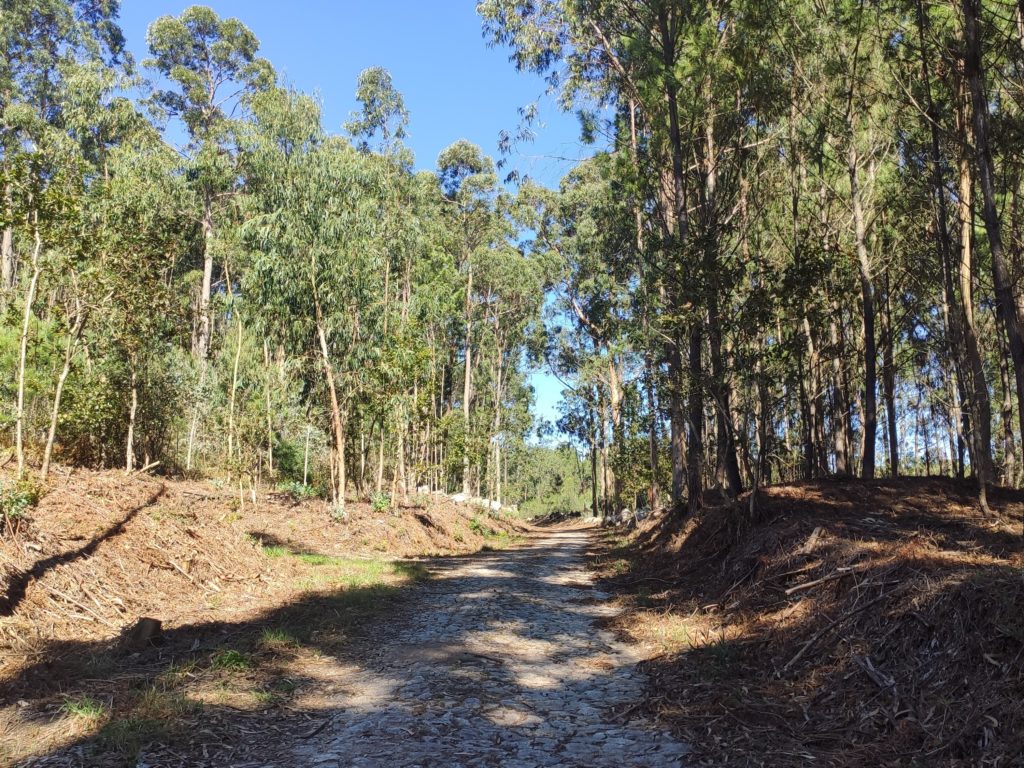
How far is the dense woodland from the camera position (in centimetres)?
1112

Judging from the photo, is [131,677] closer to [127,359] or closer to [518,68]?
[127,359]

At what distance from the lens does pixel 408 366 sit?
64.7 feet

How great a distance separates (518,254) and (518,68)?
2052 cm

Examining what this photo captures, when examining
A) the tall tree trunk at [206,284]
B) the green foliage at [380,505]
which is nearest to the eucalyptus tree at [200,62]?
the tall tree trunk at [206,284]

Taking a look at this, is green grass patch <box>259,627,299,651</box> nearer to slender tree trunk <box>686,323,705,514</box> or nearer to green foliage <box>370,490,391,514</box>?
slender tree trunk <box>686,323,705,514</box>

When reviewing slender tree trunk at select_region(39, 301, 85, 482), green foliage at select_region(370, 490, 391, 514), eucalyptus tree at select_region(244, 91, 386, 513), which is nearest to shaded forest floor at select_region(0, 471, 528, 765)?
slender tree trunk at select_region(39, 301, 85, 482)

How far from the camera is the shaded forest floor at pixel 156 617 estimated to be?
14.4 feet

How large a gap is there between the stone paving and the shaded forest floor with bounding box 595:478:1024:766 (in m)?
0.40

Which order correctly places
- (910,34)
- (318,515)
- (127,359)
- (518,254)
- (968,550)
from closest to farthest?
(968,550), (910,34), (127,359), (318,515), (518,254)

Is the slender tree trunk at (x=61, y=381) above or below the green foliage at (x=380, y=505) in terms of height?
above

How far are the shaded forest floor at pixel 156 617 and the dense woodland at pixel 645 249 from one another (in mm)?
2062

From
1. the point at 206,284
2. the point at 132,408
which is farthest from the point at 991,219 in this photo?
the point at 206,284

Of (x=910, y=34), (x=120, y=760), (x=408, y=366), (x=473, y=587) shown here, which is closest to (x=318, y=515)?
(x=408, y=366)

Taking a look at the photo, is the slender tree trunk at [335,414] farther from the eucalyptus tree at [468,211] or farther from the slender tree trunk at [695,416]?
A: the eucalyptus tree at [468,211]
